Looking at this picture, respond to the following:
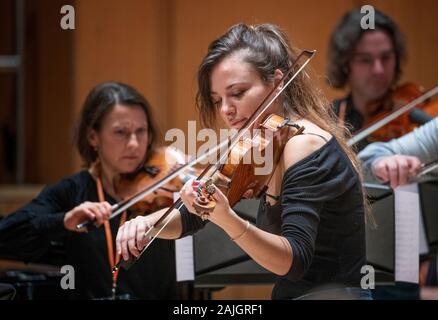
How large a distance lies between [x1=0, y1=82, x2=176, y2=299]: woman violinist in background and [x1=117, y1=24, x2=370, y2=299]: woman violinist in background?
53cm

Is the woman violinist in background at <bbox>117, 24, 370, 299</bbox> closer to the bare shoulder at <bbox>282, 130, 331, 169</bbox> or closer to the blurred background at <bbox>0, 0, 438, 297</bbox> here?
the bare shoulder at <bbox>282, 130, 331, 169</bbox>

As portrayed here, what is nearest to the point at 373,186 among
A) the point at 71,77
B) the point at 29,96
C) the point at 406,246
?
the point at 406,246

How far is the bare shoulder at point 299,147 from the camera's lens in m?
1.65

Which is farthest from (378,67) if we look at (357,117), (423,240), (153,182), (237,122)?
(237,122)

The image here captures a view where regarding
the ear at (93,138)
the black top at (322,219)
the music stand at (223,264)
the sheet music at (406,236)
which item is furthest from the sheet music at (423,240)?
the ear at (93,138)

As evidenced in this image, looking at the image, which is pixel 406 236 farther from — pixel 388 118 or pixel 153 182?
pixel 153 182

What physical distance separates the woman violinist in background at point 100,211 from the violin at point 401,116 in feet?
2.53

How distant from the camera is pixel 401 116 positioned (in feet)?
8.91

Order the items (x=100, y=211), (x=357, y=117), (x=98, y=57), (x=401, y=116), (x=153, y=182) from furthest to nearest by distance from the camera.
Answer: (x=98, y=57) < (x=357, y=117) < (x=401, y=116) < (x=153, y=182) < (x=100, y=211)

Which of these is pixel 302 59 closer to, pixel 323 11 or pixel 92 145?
pixel 92 145

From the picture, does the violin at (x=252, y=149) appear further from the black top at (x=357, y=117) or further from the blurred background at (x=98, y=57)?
the blurred background at (x=98, y=57)

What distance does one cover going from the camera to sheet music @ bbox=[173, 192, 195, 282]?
2.20 metres

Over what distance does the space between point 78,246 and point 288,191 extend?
1.02m

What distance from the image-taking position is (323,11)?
137 inches
